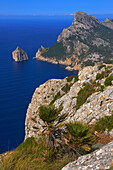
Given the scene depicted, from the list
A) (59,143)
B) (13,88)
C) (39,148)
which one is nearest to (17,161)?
(39,148)

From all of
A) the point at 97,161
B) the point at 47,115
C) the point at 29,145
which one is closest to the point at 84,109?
the point at 47,115

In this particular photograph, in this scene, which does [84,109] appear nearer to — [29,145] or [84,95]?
[84,95]

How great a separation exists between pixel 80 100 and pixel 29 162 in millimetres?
18917

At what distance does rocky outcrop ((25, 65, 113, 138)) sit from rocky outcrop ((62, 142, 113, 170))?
171 inches

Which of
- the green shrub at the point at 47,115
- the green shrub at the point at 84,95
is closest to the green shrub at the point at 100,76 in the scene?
the green shrub at the point at 84,95

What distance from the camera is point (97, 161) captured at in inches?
333

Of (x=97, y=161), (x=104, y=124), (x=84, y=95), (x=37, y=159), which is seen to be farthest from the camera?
(x=84, y=95)

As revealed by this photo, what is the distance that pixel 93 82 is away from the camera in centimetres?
3200

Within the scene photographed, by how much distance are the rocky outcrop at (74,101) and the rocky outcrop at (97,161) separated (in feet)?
14.2

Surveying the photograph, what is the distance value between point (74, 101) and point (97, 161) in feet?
68.6

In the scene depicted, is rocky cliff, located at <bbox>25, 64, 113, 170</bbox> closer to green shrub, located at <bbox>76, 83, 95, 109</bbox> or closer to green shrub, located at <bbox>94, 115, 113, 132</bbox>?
green shrub, located at <bbox>76, 83, 95, 109</bbox>

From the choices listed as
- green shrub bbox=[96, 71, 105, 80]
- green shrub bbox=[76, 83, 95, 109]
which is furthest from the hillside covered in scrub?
green shrub bbox=[96, 71, 105, 80]

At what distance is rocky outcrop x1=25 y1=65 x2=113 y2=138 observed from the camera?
67.1 ft

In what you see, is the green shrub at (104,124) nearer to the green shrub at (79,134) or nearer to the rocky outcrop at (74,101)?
the rocky outcrop at (74,101)
